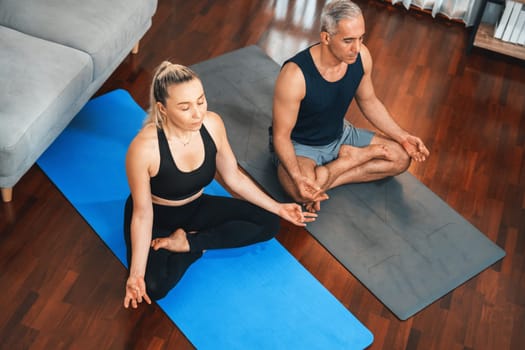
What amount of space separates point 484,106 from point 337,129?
46.8 inches

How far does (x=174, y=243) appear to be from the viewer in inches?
101

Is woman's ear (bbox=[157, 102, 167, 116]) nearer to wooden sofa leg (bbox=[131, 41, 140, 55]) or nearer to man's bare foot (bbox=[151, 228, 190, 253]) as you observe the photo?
man's bare foot (bbox=[151, 228, 190, 253])

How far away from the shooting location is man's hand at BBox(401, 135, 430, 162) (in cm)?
298

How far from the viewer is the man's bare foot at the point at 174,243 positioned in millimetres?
2535

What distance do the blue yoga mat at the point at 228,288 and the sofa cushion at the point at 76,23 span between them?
446 mm

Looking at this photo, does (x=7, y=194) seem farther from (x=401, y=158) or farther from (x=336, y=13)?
(x=401, y=158)

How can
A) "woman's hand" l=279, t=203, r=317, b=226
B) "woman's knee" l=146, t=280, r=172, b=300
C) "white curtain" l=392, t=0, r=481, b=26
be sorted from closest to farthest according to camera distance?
"woman's knee" l=146, t=280, r=172, b=300
"woman's hand" l=279, t=203, r=317, b=226
"white curtain" l=392, t=0, r=481, b=26

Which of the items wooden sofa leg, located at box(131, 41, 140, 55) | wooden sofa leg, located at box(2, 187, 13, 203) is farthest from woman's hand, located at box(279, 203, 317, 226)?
wooden sofa leg, located at box(131, 41, 140, 55)

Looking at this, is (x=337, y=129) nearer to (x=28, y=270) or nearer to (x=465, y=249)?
(x=465, y=249)

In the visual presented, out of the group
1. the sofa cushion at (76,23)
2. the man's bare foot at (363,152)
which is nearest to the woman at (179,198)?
the man's bare foot at (363,152)

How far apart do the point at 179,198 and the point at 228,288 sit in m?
0.42

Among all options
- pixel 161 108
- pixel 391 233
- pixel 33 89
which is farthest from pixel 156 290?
pixel 391 233

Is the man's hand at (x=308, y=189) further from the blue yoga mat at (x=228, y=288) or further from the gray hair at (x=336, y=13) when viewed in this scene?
the gray hair at (x=336, y=13)

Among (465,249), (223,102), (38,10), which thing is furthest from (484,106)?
(38,10)
